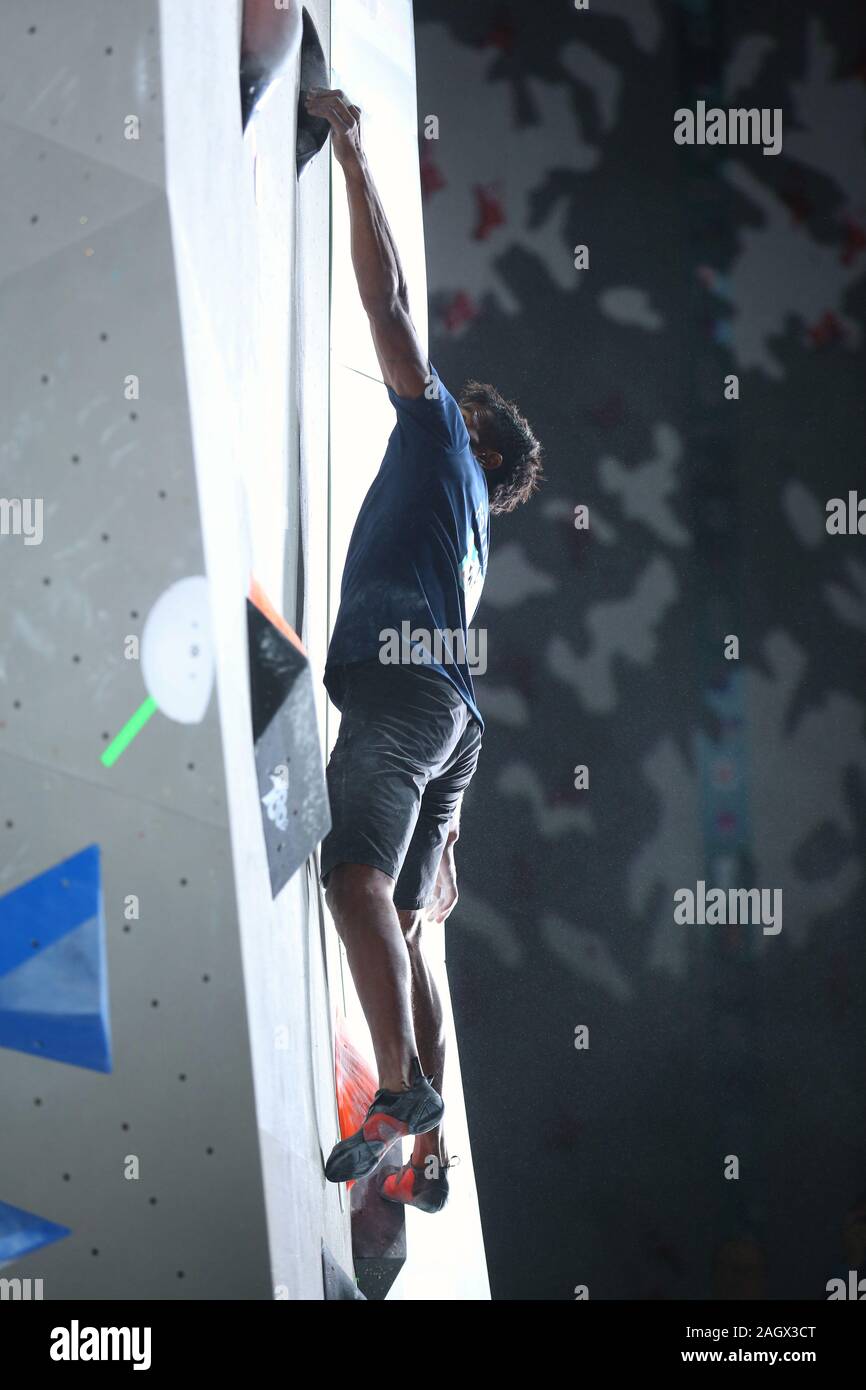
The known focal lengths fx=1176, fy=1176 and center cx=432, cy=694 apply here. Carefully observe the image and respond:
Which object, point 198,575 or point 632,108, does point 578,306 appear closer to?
point 632,108

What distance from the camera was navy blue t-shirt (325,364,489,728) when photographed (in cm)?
185

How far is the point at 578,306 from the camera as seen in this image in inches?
123

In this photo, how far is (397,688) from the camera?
6.01ft

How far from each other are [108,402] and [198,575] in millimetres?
196

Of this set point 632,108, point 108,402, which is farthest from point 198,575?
point 632,108

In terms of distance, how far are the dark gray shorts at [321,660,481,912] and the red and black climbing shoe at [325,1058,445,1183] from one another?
0.98 ft

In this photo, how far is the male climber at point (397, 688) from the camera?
1635mm

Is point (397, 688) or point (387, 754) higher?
point (397, 688)
